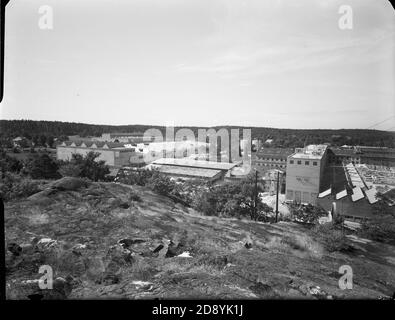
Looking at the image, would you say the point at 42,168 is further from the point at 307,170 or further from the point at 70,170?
the point at 307,170

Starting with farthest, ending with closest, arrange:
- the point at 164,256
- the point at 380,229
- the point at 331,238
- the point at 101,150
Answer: the point at 101,150 → the point at 380,229 → the point at 331,238 → the point at 164,256

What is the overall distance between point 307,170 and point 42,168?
590cm

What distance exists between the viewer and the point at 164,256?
325 centimetres

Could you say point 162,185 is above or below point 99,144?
below

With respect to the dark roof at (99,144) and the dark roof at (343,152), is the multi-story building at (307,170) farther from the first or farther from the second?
the dark roof at (99,144)

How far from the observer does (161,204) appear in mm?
5184

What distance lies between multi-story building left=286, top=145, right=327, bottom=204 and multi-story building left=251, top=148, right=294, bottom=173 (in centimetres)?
37

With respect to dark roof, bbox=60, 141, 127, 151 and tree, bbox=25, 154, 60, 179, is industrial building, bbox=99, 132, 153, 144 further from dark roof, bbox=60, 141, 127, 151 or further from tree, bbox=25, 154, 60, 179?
tree, bbox=25, 154, 60, 179

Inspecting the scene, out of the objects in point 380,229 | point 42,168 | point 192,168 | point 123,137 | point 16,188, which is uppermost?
point 123,137

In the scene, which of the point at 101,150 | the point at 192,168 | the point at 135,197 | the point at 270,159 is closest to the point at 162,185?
the point at 135,197

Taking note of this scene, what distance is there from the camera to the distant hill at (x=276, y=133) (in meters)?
4.30

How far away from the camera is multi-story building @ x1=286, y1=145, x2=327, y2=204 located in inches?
189

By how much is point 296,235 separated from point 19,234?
13.0 feet
